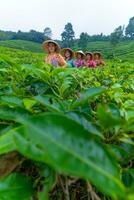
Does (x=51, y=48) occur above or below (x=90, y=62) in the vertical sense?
above

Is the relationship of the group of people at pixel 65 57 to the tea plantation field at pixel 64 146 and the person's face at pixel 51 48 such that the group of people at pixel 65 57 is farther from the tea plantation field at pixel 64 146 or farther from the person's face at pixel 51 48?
the tea plantation field at pixel 64 146

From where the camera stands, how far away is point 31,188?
814 millimetres

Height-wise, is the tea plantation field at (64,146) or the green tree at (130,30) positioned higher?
the tea plantation field at (64,146)

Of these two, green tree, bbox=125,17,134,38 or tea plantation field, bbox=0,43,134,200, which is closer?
tea plantation field, bbox=0,43,134,200

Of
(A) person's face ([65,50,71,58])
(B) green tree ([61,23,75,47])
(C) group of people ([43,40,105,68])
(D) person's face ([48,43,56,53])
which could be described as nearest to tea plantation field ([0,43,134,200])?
(C) group of people ([43,40,105,68])

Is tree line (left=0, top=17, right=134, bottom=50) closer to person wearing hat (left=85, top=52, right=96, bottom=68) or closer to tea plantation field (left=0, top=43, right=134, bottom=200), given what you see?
person wearing hat (left=85, top=52, right=96, bottom=68)

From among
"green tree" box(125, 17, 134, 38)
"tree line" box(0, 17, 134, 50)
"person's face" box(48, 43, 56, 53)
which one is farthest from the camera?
"green tree" box(125, 17, 134, 38)

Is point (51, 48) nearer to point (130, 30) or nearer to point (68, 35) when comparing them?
point (68, 35)

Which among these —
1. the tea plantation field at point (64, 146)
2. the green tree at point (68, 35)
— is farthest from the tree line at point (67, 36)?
the tea plantation field at point (64, 146)

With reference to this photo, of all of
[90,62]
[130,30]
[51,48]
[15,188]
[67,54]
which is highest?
[15,188]

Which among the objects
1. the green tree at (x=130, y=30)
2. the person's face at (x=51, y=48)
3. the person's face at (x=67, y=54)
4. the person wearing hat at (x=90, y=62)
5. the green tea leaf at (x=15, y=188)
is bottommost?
the green tree at (x=130, y=30)

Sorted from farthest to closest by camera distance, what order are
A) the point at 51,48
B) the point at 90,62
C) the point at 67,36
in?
the point at 67,36, the point at 90,62, the point at 51,48


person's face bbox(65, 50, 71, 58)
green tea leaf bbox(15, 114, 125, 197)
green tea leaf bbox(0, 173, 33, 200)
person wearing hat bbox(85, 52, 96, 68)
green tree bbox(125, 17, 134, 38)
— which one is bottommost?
green tree bbox(125, 17, 134, 38)

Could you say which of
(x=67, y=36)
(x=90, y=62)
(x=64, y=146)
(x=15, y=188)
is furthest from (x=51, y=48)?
(x=67, y=36)
